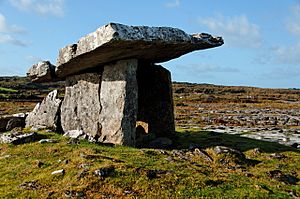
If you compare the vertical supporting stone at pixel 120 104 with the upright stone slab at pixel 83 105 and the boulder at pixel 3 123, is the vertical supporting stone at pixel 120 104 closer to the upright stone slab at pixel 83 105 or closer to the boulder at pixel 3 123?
the upright stone slab at pixel 83 105

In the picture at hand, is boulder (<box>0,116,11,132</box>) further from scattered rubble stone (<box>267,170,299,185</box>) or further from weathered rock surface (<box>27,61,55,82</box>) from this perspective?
scattered rubble stone (<box>267,170,299,185</box>)

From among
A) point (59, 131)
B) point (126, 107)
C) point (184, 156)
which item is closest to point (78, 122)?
point (59, 131)

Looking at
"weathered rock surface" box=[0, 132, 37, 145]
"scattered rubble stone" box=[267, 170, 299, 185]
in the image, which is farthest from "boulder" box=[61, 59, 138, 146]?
"scattered rubble stone" box=[267, 170, 299, 185]

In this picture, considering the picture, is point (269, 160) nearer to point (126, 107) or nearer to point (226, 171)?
point (226, 171)

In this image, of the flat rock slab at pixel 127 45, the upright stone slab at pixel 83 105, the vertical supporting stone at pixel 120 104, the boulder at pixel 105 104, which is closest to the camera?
the flat rock slab at pixel 127 45

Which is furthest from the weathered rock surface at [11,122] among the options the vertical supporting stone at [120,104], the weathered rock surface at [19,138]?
the vertical supporting stone at [120,104]

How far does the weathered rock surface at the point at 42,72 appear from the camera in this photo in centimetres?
2164

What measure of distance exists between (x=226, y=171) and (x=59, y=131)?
11.3m

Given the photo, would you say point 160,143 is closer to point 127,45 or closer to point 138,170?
point 127,45

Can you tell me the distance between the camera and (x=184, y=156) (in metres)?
15.9

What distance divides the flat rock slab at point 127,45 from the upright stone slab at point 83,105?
2.63ft

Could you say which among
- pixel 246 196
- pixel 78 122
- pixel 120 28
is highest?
pixel 120 28

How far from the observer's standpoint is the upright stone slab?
19.7 m

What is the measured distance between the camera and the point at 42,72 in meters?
21.8
